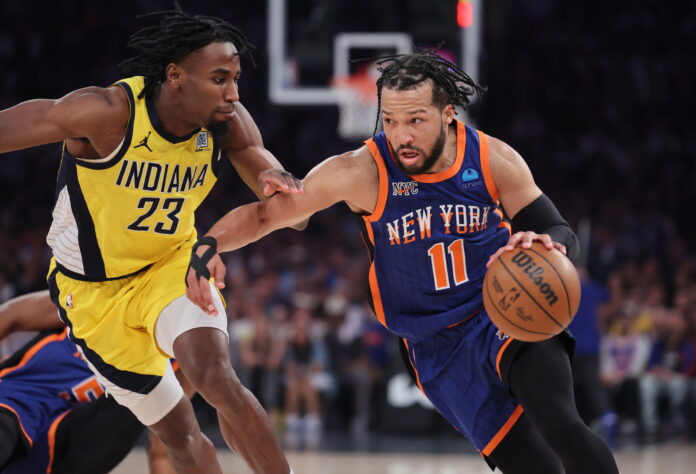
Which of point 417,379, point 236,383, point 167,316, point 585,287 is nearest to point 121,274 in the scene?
point 167,316

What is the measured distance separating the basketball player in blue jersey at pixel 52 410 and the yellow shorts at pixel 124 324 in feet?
1.47

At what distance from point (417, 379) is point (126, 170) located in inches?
58.9

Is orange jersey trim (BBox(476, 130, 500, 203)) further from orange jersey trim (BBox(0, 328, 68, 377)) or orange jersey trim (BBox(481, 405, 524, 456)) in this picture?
orange jersey trim (BBox(0, 328, 68, 377))

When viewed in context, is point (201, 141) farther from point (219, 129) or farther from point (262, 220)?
point (262, 220)

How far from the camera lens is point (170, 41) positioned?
13.6 feet

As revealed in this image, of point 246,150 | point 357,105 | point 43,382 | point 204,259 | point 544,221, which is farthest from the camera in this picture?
point 357,105

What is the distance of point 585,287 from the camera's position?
9.23 meters

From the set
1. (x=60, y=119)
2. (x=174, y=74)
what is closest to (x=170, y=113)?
(x=174, y=74)

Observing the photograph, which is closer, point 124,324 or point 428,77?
point 428,77

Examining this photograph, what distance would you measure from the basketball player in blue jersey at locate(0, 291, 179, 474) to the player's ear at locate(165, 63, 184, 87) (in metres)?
1.28

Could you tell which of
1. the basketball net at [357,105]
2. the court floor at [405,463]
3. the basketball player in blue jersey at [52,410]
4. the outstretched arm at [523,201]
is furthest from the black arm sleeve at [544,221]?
the basketball net at [357,105]

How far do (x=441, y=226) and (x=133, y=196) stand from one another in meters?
1.29

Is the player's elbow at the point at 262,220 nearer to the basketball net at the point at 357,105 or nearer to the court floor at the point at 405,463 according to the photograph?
the court floor at the point at 405,463

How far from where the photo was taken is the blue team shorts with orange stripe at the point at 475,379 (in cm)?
381
